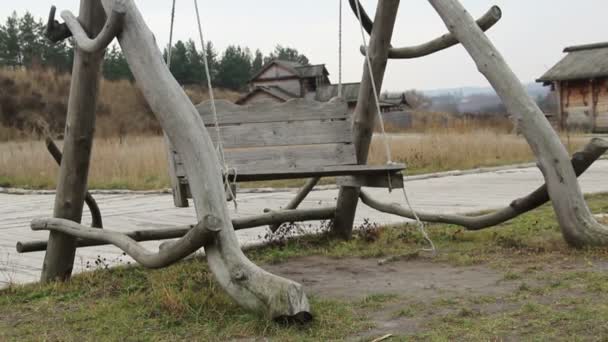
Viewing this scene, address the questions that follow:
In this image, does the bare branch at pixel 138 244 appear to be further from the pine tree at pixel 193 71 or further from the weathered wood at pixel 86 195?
the pine tree at pixel 193 71

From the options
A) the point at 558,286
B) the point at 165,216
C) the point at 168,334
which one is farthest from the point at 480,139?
the point at 168,334

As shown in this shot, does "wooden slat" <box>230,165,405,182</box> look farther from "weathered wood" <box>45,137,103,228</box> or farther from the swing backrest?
"weathered wood" <box>45,137,103,228</box>

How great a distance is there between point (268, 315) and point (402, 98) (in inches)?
1728

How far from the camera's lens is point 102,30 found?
4.21m

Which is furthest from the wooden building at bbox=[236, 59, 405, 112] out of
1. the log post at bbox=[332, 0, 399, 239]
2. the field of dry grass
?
the log post at bbox=[332, 0, 399, 239]

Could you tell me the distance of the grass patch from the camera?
11.2ft

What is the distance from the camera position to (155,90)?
3914 millimetres

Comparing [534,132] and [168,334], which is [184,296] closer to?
[168,334]

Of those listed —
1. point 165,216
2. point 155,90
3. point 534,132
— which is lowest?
point 165,216

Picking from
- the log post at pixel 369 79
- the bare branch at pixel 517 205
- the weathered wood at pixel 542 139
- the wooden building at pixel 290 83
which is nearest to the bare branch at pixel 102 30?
the log post at pixel 369 79

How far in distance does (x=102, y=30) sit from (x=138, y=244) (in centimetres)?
121

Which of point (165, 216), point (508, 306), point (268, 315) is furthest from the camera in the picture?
point (165, 216)

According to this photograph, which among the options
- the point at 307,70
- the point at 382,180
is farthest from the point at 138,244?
the point at 307,70

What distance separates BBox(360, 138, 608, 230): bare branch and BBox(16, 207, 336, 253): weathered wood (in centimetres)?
59
